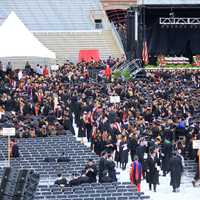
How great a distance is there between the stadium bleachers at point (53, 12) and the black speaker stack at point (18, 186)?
4202 cm

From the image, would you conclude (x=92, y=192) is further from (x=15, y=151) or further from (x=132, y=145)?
(x=132, y=145)

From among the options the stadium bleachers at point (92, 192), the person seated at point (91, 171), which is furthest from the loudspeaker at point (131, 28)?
the stadium bleachers at point (92, 192)

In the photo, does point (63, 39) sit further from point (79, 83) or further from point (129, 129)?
point (129, 129)

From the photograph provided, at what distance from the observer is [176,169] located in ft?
83.7

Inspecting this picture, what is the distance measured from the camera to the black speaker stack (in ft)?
44.7

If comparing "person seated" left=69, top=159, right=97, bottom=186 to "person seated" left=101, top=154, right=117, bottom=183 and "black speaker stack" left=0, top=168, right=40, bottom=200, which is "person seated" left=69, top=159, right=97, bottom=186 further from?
"black speaker stack" left=0, top=168, right=40, bottom=200

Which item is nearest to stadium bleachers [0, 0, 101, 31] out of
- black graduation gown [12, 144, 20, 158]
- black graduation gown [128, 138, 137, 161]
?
black graduation gown [128, 138, 137, 161]

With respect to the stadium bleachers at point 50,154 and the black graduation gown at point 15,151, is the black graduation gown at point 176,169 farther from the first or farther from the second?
the black graduation gown at point 15,151

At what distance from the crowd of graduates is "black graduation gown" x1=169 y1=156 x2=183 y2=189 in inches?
16.8

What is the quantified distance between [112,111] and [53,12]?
26.9m

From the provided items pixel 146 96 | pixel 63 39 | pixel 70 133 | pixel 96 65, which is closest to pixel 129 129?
pixel 70 133

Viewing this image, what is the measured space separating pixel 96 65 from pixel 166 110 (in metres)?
13.6

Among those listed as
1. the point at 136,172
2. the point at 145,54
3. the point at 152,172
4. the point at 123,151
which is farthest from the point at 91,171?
the point at 145,54

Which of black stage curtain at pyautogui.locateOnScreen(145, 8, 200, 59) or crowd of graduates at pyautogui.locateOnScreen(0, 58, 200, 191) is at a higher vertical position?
black stage curtain at pyautogui.locateOnScreen(145, 8, 200, 59)
